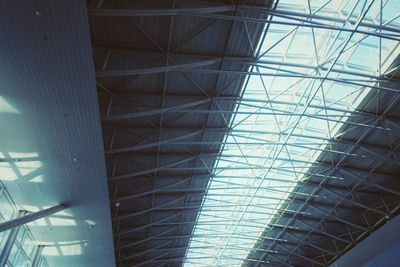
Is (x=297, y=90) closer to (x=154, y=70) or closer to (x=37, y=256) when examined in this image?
(x=154, y=70)

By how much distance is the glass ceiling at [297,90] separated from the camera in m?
18.8

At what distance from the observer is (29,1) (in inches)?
448

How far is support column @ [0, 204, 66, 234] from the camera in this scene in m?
18.4

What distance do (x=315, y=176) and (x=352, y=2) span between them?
54.3 ft

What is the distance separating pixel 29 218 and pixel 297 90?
56.7 ft

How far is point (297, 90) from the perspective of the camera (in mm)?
24188

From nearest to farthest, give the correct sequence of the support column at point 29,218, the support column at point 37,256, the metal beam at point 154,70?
the metal beam at point 154,70, the support column at point 29,218, the support column at point 37,256

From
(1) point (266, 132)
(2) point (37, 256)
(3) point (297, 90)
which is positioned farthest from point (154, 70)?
(2) point (37, 256)

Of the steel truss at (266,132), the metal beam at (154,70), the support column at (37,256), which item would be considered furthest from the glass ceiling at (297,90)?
the support column at (37,256)

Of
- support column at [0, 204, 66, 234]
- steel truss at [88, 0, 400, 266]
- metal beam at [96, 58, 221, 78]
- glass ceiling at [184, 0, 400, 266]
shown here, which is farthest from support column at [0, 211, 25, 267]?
glass ceiling at [184, 0, 400, 266]

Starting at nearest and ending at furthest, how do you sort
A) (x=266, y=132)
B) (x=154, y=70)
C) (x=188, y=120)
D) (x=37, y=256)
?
(x=154, y=70)
(x=188, y=120)
(x=266, y=132)
(x=37, y=256)

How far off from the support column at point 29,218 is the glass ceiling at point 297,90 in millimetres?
11996

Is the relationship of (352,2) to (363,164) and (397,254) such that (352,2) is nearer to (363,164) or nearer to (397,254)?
(397,254)

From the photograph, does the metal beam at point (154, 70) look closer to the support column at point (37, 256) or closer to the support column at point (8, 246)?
the support column at point (8, 246)
